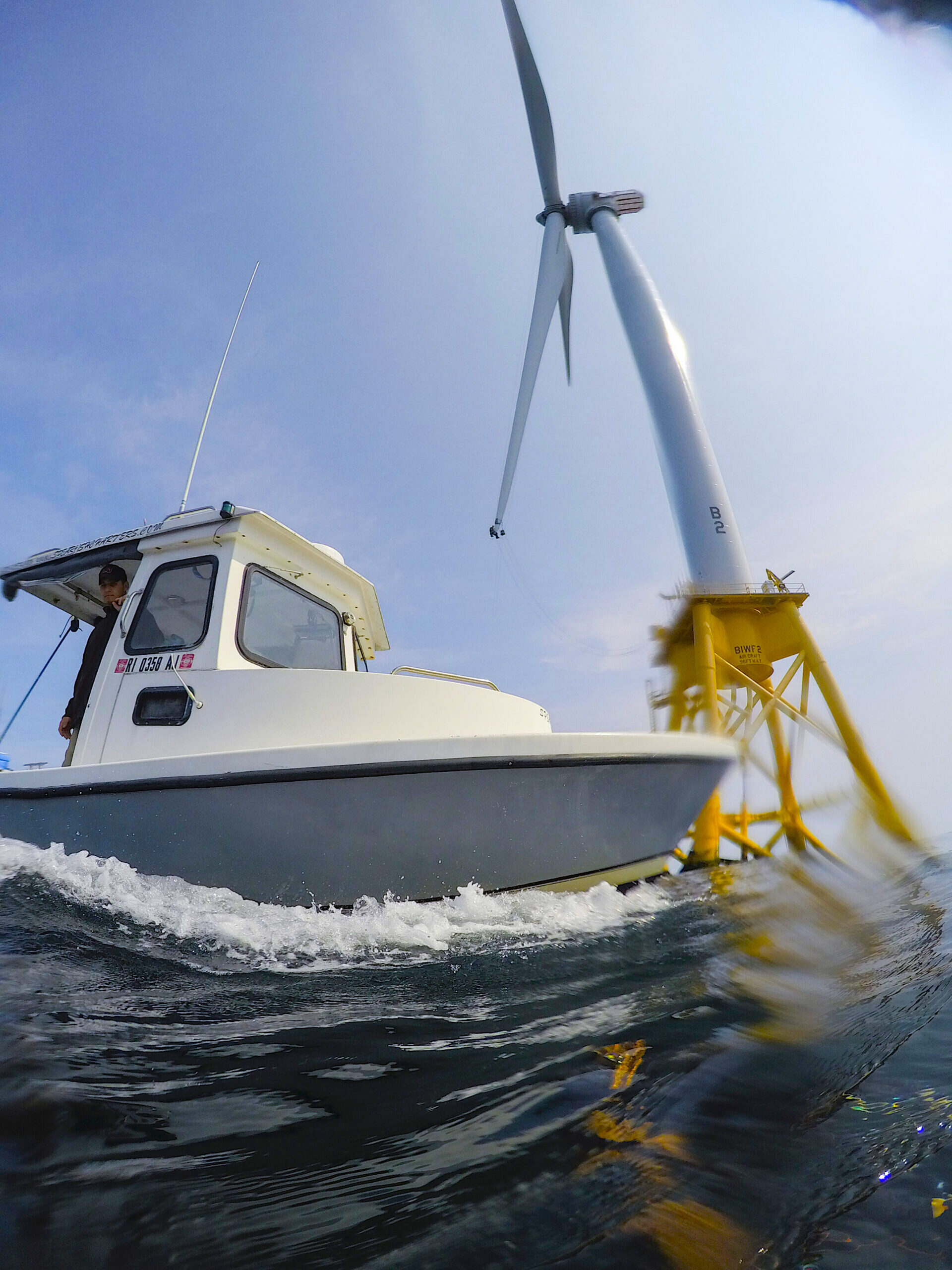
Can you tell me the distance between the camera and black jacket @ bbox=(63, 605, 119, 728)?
3986 millimetres

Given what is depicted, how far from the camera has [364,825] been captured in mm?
2732

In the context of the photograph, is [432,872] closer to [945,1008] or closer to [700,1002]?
[700,1002]

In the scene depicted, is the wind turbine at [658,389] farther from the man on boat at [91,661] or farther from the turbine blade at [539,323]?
the man on boat at [91,661]

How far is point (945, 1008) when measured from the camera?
55.6 inches

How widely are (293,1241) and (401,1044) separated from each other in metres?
0.76

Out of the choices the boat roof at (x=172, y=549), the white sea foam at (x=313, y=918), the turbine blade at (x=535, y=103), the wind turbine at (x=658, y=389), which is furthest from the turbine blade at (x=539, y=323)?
the white sea foam at (x=313, y=918)

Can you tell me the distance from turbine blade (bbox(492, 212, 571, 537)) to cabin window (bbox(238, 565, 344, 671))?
728 cm

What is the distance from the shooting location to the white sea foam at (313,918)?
2330 mm

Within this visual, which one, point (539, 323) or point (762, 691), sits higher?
point (539, 323)

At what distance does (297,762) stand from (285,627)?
143 cm

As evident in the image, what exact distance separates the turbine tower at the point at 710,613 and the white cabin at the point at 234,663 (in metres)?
6.35

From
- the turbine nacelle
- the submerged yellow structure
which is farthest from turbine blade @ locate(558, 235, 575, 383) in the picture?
the submerged yellow structure

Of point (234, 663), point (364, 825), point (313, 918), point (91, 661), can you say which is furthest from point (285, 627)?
point (313, 918)

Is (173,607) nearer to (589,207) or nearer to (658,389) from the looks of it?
(658,389)
